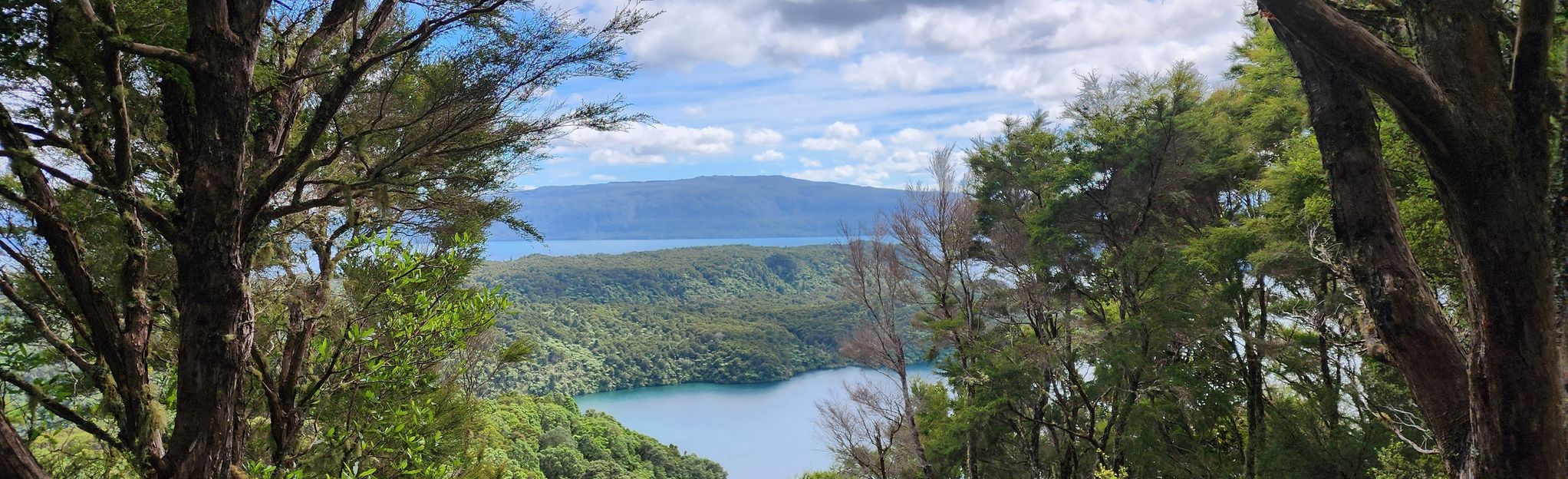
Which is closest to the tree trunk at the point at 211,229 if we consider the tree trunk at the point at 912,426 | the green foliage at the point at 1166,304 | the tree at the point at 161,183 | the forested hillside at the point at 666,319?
the tree at the point at 161,183

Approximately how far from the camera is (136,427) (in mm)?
2189

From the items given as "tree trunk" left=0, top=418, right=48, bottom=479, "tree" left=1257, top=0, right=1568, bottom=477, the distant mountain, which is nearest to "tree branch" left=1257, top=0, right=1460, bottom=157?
"tree" left=1257, top=0, right=1568, bottom=477

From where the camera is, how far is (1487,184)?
1.57 m

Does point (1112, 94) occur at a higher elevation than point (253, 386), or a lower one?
higher

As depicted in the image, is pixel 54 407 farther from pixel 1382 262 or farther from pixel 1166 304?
pixel 1166 304

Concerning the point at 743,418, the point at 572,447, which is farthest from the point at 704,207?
the point at 572,447

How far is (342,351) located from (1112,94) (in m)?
8.16

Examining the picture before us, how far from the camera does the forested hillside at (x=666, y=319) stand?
110 feet

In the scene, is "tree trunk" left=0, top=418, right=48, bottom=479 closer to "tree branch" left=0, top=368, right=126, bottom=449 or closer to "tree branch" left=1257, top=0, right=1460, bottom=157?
"tree branch" left=0, top=368, right=126, bottom=449

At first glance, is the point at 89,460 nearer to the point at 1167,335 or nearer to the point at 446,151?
the point at 446,151

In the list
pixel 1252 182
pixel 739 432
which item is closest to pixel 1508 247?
pixel 1252 182

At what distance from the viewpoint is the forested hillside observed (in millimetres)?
33625

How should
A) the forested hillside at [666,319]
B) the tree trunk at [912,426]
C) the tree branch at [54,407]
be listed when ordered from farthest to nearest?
the forested hillside at [666,319], the tree trunk at [912,426], the tree branch at [54,407]

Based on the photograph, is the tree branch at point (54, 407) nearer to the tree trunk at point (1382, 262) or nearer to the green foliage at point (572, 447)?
the tree trunk at point (1382, 262)
